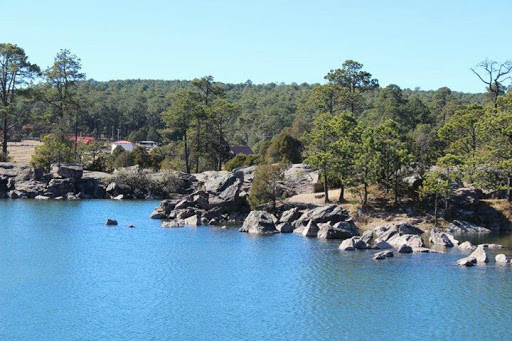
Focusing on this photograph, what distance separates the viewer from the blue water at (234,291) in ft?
117

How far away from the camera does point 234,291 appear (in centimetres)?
4362

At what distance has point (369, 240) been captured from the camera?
202ft

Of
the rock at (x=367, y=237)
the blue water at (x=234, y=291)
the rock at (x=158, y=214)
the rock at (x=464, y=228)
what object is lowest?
the blue water at (x=234, y=291)

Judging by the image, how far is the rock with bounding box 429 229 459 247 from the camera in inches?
2408

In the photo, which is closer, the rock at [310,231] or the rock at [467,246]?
the rock at [467,246]

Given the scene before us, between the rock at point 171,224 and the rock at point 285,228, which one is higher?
the rock at point 285,228

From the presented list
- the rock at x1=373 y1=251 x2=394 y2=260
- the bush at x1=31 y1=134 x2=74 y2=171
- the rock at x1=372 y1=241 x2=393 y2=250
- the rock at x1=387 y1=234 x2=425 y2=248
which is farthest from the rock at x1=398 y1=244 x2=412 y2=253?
the bush at x1=31 y1=134 x2=74 y2=171

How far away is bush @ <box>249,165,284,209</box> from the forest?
466cm

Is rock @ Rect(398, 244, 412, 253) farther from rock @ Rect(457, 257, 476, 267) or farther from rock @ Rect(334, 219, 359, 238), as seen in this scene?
rock @ Rect(334, 219, 359, 238)

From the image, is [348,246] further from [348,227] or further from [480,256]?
[480,256]

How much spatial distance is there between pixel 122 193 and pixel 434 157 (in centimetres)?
4722

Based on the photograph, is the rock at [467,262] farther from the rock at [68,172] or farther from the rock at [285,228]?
the rock at [68,172]

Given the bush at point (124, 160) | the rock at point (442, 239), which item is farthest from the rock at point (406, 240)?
the bush at point (124, 160)

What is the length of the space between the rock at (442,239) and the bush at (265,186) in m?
19.9
